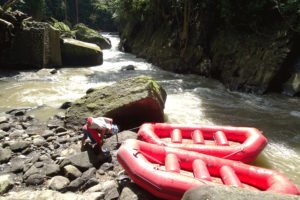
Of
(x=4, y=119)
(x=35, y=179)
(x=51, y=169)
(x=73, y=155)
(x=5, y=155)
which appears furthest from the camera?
(x=4, y=119)

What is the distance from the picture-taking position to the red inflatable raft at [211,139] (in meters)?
5.01

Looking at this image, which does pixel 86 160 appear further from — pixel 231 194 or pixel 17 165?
pixel 231 194

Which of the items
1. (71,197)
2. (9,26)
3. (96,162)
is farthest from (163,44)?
(71,197)

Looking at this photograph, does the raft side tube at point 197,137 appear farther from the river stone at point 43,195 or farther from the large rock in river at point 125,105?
the river stone at point 43,195

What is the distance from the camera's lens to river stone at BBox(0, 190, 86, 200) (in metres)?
3.81

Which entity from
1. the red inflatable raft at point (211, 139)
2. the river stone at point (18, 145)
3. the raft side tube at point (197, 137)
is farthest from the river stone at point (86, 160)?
the raft side tube at point (197, 137)

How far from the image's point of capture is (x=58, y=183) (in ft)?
13.8

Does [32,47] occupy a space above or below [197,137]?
above

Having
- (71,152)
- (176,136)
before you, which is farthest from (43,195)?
(176,136)

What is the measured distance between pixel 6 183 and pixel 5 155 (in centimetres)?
95

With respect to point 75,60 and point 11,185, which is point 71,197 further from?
point 75,60

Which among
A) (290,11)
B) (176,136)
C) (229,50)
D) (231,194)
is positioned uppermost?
(290,11)

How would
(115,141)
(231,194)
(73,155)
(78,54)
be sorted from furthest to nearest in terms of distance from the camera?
(78,54), (115,141), (73,155), (231,194)

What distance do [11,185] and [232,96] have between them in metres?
7.33
